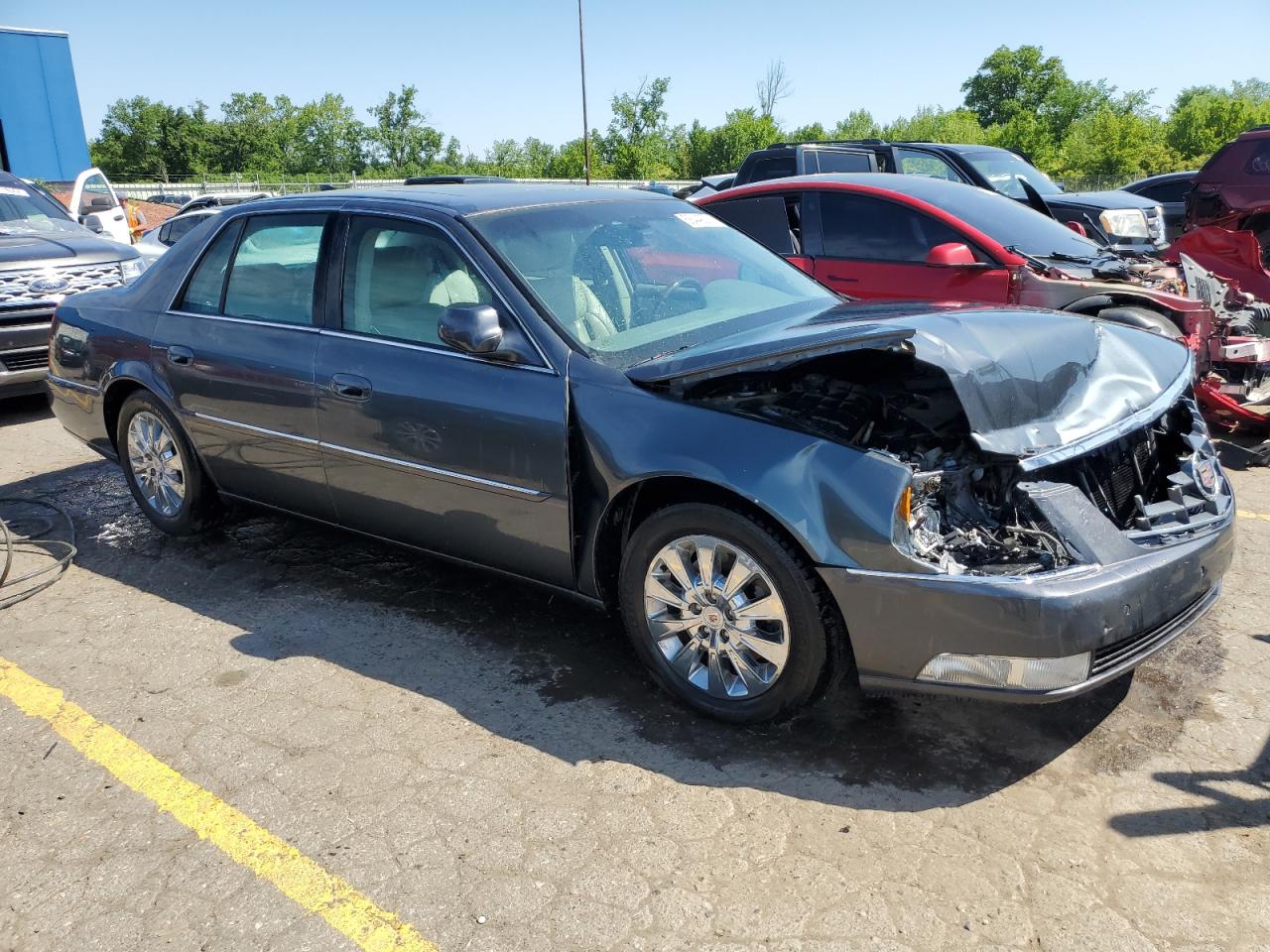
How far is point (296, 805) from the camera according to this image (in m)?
2.94

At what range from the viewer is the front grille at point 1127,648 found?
283 cm

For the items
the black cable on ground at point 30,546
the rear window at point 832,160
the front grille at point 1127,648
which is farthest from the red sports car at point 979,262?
the black cable on ground at point 30,546

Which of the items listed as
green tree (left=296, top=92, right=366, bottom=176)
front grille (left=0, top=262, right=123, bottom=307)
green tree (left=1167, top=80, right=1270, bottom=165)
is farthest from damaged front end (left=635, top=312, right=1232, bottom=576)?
Answer: green tree (left=296, top=92, right=366, bottom=176)

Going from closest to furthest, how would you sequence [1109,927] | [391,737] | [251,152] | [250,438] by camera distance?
[1109,927]
[391,737]
[250,438]
[251,152]

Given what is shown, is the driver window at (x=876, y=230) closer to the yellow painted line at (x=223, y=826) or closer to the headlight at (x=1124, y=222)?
the headlight at (x=1124, y=222)

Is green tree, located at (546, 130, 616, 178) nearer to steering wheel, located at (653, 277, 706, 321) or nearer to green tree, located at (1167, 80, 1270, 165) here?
green tree, located at (1167, 80, 1270, 165)

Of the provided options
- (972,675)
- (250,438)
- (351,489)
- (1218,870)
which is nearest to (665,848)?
(972,675)

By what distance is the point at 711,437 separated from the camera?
3.08 metres

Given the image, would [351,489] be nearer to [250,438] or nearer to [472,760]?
[250,438]

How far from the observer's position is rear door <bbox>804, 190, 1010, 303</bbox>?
21.3 ft

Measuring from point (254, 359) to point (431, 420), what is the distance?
3.62 feet

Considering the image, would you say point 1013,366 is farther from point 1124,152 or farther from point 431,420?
point 1124,152

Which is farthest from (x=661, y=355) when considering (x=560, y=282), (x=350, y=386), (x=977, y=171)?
(x=977, y=171)

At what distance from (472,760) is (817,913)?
1.19 m
